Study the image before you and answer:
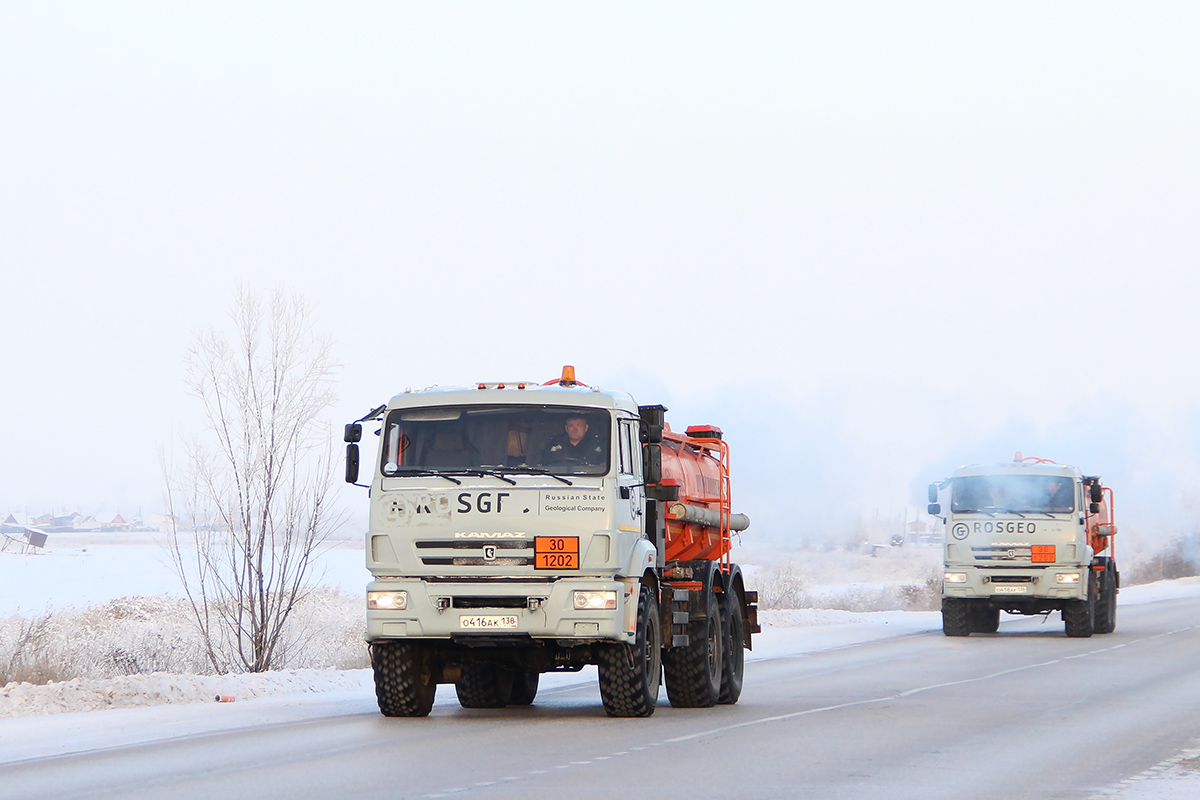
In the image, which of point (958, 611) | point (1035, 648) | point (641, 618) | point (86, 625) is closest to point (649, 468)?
point (641, 618)

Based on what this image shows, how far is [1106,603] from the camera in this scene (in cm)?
3177

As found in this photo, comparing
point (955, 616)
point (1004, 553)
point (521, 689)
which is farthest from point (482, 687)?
point (955, 616)

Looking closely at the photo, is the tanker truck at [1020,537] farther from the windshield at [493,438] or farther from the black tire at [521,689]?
the windshield at [493,438]

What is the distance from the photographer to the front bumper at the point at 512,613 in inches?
538

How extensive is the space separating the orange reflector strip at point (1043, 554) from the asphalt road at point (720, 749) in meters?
8.71

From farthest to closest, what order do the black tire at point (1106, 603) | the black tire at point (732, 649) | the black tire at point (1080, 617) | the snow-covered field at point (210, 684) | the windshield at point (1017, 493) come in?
the black tire at point (1106, 603) < the black tire at point (1080, 617) < the windshield at point (1017, 493) < the black tire at point (732, 649) < the snow-covered field at point (210, 684)

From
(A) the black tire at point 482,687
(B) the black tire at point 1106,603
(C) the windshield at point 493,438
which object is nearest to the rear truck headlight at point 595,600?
(C) the windshield at point 493,438

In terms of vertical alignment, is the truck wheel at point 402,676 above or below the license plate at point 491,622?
below

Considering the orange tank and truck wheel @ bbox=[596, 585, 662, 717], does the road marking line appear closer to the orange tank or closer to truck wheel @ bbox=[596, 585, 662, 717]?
truck wheel @ bbox=[596, 585, 662, 717]

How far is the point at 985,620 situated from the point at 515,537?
824 inches

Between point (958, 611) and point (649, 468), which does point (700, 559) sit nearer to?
point (649, 468)

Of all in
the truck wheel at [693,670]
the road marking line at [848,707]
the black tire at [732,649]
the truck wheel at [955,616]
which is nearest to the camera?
the road marking line at [848,707]

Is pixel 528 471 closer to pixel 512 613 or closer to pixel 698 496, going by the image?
pixel 512 613

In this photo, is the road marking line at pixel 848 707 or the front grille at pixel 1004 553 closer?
the road marking line at pixel 848 707
